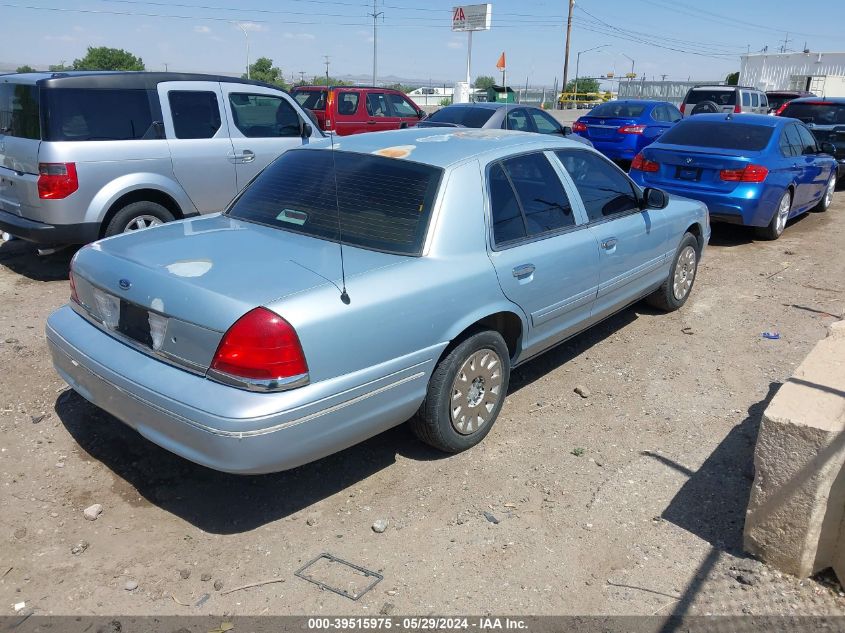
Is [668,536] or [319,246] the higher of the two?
[319,246]

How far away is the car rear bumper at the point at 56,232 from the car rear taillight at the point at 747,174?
7.01 metres

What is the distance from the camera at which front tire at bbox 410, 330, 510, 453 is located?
3713 millimetres

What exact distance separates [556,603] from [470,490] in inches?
34.3

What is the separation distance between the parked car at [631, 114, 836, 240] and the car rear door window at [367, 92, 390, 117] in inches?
250

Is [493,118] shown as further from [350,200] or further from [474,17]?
[474,17]

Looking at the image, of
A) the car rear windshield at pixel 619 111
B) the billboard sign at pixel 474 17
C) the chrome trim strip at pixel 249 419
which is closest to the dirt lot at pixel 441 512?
the chrome trim strip at pixel 249 419

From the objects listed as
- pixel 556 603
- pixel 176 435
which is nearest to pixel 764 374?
pixel 556 603

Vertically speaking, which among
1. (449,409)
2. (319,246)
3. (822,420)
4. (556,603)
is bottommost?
(556,603)

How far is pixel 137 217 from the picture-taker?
6.96 m

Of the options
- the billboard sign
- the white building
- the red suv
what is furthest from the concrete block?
the billboard sign

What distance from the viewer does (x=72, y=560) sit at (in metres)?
3.12

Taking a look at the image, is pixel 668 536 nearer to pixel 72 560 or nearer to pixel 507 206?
pixel 507 206

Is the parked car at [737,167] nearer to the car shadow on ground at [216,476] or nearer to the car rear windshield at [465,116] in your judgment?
the car rear windshield at [465,116]

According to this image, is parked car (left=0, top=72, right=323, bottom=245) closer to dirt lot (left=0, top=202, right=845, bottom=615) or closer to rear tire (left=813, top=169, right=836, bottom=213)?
dirt lot (left=0, top=202, right=845, bottom=615)
